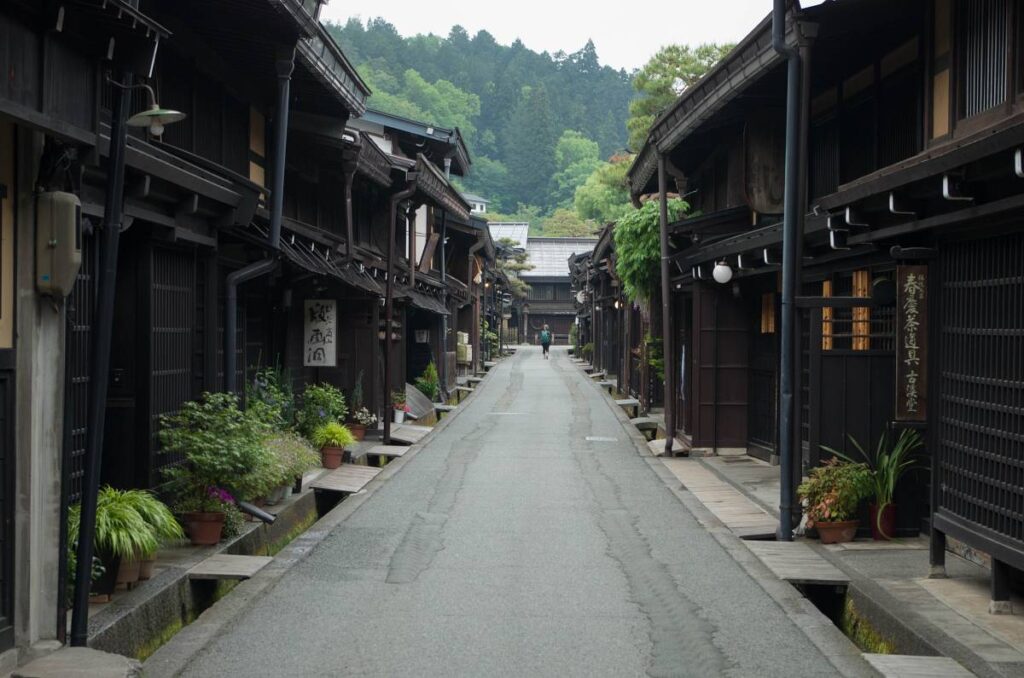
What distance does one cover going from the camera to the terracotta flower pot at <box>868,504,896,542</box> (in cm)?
1340

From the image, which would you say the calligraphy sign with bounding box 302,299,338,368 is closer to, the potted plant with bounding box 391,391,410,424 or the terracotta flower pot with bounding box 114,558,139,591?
the potted plant with bounding box 391,391,410,424

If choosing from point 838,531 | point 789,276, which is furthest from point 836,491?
point 789,276

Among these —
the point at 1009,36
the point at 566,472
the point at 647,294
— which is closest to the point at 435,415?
the point at 647,294

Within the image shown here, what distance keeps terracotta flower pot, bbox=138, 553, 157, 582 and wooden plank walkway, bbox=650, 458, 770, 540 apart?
7.22 metres

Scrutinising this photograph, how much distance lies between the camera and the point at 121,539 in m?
9.65

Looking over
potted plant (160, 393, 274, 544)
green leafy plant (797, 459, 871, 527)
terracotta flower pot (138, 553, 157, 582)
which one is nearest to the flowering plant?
potted plant (160, 393, 274, 544)

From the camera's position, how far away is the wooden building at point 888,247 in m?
9.76

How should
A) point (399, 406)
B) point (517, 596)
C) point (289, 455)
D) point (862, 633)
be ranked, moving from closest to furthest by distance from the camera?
point (862, 633) < point (517, 596) < point (289, 455) < point (399, 406)

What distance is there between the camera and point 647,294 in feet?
90.9

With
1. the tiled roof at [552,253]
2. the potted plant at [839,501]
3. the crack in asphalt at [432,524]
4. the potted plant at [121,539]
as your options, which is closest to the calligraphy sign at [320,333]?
the crack in asphalt at [432,524]

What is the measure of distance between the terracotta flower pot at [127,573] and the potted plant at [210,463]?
224 cm

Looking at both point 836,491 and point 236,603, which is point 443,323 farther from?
point 236,603

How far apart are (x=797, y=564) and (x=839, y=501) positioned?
1.47m

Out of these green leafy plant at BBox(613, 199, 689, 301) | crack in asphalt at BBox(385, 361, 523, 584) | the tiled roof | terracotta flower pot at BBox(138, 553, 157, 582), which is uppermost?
the tiled roof
